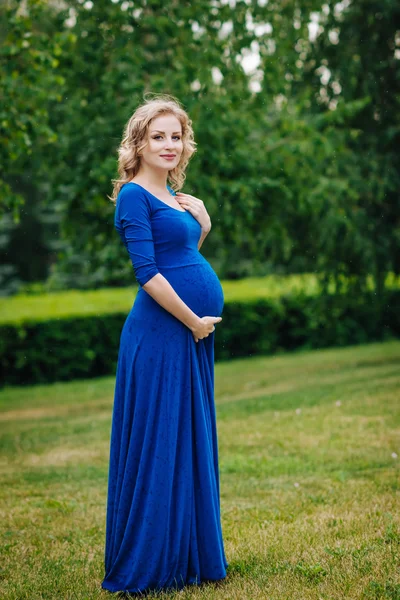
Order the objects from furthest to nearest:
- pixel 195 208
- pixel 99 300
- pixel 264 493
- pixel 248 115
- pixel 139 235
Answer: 1. pixel 99 300
2. pixel 248 115
3. pixel 264 493
4. pixel 195 208
5. pixel 139 235

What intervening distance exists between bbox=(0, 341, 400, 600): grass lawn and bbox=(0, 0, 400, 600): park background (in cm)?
2

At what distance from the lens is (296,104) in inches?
406

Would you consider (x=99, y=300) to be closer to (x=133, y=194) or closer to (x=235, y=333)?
(x=235, y=333)

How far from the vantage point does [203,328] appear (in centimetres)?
354

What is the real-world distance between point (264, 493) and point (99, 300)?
10144 mm

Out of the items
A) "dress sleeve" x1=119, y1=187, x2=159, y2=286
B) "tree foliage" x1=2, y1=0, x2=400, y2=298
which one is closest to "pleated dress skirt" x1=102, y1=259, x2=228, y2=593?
"dress sleeve" x1=119, y1=187, x2=159, y2=286

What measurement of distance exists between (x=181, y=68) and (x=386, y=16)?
2887 millimetres

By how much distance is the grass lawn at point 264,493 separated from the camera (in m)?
3.76

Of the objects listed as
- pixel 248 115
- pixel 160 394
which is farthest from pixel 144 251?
pixel 248 115

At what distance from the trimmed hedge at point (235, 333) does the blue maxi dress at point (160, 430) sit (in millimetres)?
8238

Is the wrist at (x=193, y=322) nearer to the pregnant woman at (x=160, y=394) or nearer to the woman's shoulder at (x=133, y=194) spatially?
the pregnant woman at (x=160, y=394)

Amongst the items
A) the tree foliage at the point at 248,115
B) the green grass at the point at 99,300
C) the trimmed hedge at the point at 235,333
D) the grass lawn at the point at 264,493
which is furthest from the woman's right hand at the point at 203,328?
the green grass at the point at 99,300

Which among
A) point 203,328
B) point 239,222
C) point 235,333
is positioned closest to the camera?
point 203,328

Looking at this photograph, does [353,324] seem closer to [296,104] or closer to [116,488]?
[296,104]
